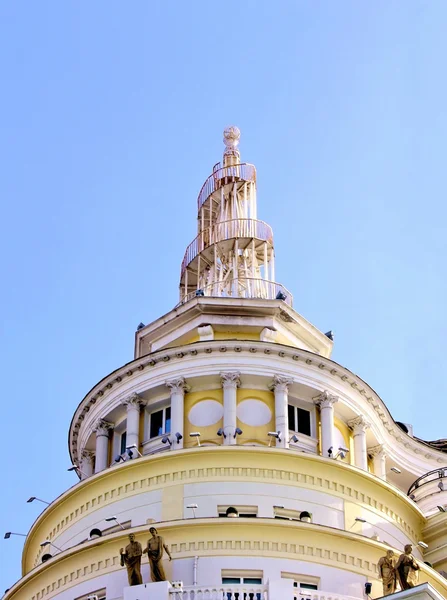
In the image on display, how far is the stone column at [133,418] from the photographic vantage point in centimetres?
4612

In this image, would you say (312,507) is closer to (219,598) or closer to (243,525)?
(243,525)

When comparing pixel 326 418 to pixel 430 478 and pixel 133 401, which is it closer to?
pixel 430 478

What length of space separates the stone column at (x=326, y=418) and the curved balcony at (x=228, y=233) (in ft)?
29.7

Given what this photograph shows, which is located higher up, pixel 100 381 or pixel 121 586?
pixel 100 381

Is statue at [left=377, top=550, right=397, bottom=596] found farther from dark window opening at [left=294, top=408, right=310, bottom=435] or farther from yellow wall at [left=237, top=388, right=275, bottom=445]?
dark window opening at [left=294, top=408, right=310, bottom=435]

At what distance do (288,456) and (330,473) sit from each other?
1558 millimetres

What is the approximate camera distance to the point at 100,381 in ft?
157

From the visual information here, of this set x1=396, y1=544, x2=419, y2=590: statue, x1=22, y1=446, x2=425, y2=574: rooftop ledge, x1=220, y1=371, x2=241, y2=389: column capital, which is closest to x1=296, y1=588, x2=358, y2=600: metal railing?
x1=396, y1=544, x2=419, y2=590: statue

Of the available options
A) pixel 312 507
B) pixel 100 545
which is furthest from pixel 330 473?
pixel 100 545

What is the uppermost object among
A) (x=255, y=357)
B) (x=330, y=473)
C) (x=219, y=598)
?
(x=255, y=357)

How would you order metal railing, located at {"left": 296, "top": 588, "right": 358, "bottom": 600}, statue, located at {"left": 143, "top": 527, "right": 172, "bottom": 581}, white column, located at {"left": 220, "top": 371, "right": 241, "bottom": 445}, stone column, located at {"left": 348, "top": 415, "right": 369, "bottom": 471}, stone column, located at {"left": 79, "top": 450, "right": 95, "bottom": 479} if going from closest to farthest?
metal railing, located at {"left": 296, "top": 588, "right": 358, "bottom": 600}
statue, located at {"left": 143, "top": 527, "right": 172, "bottom": 581}
white column, located at {"left": 220, "top": 371, "right": 241, "bottom": 445}
stone column, located at {"left": 348, "top": 415, "right": 369, "bottom": 471}
stone column, located at {"left": 79, "top": 450, "right": 95, "bottom": 479}

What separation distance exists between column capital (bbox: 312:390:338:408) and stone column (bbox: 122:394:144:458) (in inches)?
234

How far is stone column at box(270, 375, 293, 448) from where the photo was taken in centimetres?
4497

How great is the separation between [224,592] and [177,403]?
9.46 meters
